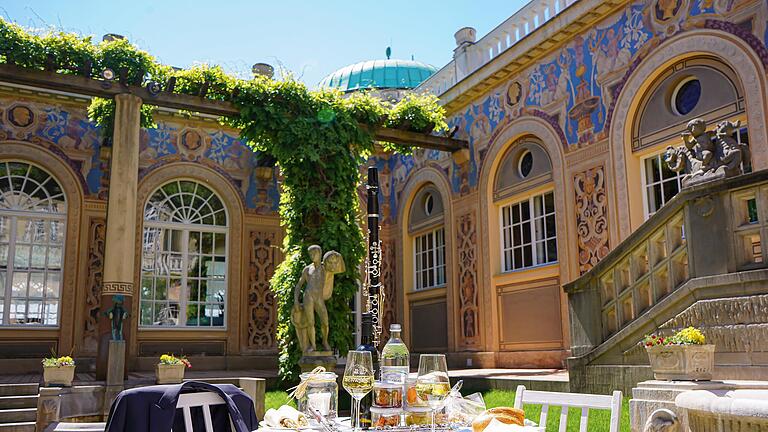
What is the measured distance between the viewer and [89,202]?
1270 cm

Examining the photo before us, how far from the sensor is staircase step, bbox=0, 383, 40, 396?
8.11 meters

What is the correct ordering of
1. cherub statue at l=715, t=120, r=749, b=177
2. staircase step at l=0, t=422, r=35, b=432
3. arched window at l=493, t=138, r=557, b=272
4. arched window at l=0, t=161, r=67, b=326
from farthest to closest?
arched window at l=0, t=161, r=67, b=326, arched window at l=493, t=138, r=557, b=272, staircase step at l=0, t=422, r=35, b=432, cherub statue at l=715, t=120, r=749, b=177

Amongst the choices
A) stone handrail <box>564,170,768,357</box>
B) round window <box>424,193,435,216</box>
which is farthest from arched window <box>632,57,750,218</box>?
round window <box>424,193,435,216</box>

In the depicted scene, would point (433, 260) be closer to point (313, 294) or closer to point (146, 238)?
point (313, 294)

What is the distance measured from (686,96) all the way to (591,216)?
6.86ft

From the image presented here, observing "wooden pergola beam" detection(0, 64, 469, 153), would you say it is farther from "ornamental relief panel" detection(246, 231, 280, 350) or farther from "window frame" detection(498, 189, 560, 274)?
"ornamental relief panel" detection(246, 231, 280, 350)

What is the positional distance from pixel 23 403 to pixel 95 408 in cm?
78

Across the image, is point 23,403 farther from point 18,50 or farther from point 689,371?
point 689,371

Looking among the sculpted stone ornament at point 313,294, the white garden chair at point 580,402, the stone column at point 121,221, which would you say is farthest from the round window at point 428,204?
the white garden chair at point 580,402

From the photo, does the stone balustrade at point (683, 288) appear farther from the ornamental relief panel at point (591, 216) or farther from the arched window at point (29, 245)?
the arched window at point (29, 245)

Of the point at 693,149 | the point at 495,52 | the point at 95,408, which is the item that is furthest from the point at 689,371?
the point at 495,52

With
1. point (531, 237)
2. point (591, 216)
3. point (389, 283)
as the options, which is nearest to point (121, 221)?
point (531, 237)

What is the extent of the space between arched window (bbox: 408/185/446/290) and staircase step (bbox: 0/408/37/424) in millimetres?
7974

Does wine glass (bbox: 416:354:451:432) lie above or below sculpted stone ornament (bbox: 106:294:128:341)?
below
